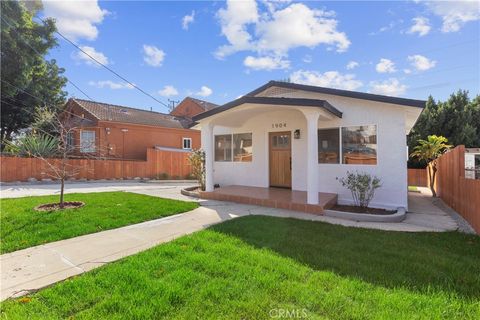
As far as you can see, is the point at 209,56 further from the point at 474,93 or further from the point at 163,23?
the point at 474,93

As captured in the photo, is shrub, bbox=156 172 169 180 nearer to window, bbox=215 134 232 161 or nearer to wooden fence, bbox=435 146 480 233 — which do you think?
window, bbox=215 134 232 161

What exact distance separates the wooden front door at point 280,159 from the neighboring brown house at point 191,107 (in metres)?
18.9

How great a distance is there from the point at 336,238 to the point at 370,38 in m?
10.6

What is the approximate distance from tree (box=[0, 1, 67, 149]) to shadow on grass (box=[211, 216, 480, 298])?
16.9 meters

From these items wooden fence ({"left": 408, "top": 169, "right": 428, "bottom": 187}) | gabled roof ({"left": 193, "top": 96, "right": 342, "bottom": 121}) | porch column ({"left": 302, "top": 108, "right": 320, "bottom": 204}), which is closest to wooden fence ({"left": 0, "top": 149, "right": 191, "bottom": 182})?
gabled roof ({"left": 193, "top": 96, "right": 342, "bottom": 121})

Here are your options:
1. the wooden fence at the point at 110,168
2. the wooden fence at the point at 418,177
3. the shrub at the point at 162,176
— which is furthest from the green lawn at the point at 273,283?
the wooden fence at the point at 418,177

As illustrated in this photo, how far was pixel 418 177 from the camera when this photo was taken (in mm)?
18047

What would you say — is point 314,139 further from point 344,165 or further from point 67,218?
point 67,218

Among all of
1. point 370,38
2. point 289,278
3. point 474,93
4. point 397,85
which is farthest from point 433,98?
point 289,278

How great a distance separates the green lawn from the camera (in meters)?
2.58

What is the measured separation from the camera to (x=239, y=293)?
2.90m

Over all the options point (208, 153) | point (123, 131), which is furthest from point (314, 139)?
point (123, 131)

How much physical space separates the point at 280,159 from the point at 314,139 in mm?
3191

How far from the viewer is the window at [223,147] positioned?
11805 millimetres
